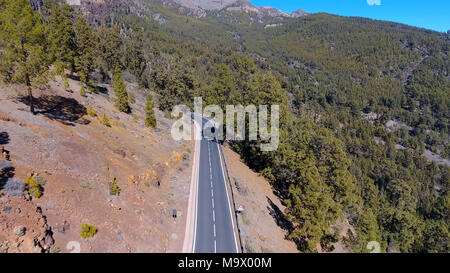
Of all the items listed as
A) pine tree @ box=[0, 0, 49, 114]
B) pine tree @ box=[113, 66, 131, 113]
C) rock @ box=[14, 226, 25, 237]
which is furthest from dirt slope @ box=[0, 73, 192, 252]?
pine tree @ box=[113, 66, 131, 113]

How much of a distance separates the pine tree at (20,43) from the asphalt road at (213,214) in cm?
2476

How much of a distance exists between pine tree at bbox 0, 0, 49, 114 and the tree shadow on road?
6.72 meters

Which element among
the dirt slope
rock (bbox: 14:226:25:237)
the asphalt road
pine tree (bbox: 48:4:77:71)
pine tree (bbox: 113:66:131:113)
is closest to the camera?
rock (bbox: 14:226:25:237)

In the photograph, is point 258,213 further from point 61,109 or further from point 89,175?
point 61,109

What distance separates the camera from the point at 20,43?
2603 centimetres

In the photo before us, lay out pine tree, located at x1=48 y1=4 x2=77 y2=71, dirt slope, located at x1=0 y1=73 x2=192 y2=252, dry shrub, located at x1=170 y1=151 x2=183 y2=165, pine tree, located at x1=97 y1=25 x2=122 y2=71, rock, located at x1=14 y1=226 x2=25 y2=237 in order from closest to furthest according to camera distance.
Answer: rock, located at x1=14 y1=226 x2=25 y2=237 < dirt slope, located at x1=0 y1=73 x2=192 y2=252 < dry shrub, located at x1=170 y1=151 x2=183 y2=165 < pine tree, located at x1=48 y1=4 x2=77 y2=71 < pine tree, located at x1=97 y1=25 x2=122 y2=71

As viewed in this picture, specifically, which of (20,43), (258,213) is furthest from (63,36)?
(258,213)

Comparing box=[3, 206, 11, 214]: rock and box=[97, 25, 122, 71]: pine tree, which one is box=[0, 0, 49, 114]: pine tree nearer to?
box=[3, 206, 11, 214]: rock

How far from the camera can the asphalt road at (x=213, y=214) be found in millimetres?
25844

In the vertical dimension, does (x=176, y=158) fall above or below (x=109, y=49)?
below

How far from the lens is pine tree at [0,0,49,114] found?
25.4 metres

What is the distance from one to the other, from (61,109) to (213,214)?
27915 millimetres

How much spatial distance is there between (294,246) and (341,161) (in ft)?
48.2

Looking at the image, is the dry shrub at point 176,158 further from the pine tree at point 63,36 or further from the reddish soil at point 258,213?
the pine tree at point 63,36
